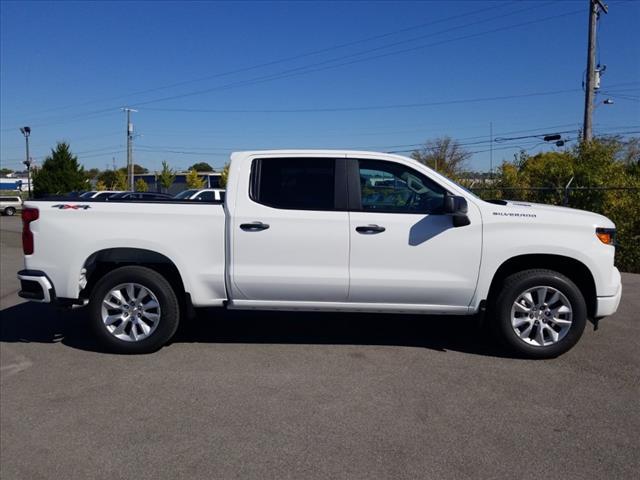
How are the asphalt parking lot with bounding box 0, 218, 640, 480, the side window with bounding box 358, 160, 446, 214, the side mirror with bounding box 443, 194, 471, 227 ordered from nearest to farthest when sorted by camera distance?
1. the asphalt parking lot with bounding box 0, 218, 640, 480
2. the side mirror with bounding box 443, 194, 471, 227
3. the side window with bounding box 358, 160, 446, 214

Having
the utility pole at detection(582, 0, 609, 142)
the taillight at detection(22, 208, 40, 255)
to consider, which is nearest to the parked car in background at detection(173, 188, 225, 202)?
the taillight at detection(22, 208, 40, 255)

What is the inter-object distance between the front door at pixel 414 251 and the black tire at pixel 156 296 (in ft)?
5.77

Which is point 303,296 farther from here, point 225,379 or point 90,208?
point 90,208

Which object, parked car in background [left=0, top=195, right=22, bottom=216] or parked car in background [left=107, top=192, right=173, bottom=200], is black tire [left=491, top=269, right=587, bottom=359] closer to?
parked car in background [left=107, top=192, right=173, bottom=200]

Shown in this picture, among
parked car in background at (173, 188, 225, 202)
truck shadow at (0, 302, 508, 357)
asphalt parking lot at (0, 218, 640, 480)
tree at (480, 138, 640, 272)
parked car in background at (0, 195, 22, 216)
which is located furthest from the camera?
parked car in background at (0, 195, 22, 216)

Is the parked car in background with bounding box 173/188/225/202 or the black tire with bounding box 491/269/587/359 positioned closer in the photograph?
the black tire with bounding box 491/269/587/359

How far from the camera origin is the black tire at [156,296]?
5.27 m

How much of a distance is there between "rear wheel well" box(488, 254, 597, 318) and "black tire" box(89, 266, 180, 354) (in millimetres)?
3095

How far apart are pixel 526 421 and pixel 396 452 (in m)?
1.09

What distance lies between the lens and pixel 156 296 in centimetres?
528

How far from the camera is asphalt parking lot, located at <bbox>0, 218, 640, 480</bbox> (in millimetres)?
3303

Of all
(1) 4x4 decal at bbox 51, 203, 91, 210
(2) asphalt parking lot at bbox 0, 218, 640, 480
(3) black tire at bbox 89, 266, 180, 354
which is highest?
(1) 4x4 decal at bbox 51, 203, 91, 210

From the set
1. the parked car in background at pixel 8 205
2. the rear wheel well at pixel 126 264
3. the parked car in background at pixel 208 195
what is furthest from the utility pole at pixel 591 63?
the parked car in background at pixel 8 205

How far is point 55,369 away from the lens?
500cm
